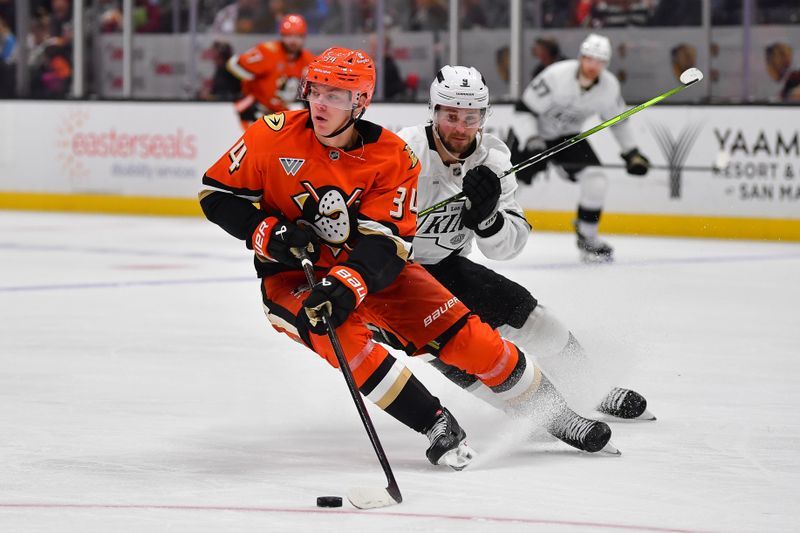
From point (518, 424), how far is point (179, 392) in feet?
3.75

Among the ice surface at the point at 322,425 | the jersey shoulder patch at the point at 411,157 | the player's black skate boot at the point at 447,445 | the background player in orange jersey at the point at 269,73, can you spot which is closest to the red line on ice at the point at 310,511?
the ice surface at the point at 322,425

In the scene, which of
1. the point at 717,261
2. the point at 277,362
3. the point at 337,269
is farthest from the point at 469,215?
the point at 717,261

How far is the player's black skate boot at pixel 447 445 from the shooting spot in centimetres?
334

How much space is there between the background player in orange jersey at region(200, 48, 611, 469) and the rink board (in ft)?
19.6

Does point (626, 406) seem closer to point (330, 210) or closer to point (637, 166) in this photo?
point (330, 210)

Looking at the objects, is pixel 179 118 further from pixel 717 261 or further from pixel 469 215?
pixel 469 215

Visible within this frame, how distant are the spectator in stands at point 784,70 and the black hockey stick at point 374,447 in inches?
280

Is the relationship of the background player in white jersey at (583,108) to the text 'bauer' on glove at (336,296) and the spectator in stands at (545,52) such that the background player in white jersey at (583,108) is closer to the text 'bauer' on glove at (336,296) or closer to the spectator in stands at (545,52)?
the spectator in stands at (545,52)

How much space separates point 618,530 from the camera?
278 centimetres

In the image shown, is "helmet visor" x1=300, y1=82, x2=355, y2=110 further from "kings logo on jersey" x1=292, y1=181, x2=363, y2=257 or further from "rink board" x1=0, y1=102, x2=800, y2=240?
"rink board" x1=0, y1=102, x2=800, y2=240

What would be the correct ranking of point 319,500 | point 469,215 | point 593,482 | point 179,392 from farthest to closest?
point 179,392 < point 469,215 < point 593,482 < point 319,500

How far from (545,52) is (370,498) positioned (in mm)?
8095

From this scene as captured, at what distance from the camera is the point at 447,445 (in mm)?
→ 3342

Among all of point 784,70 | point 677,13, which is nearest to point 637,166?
point 784,70
